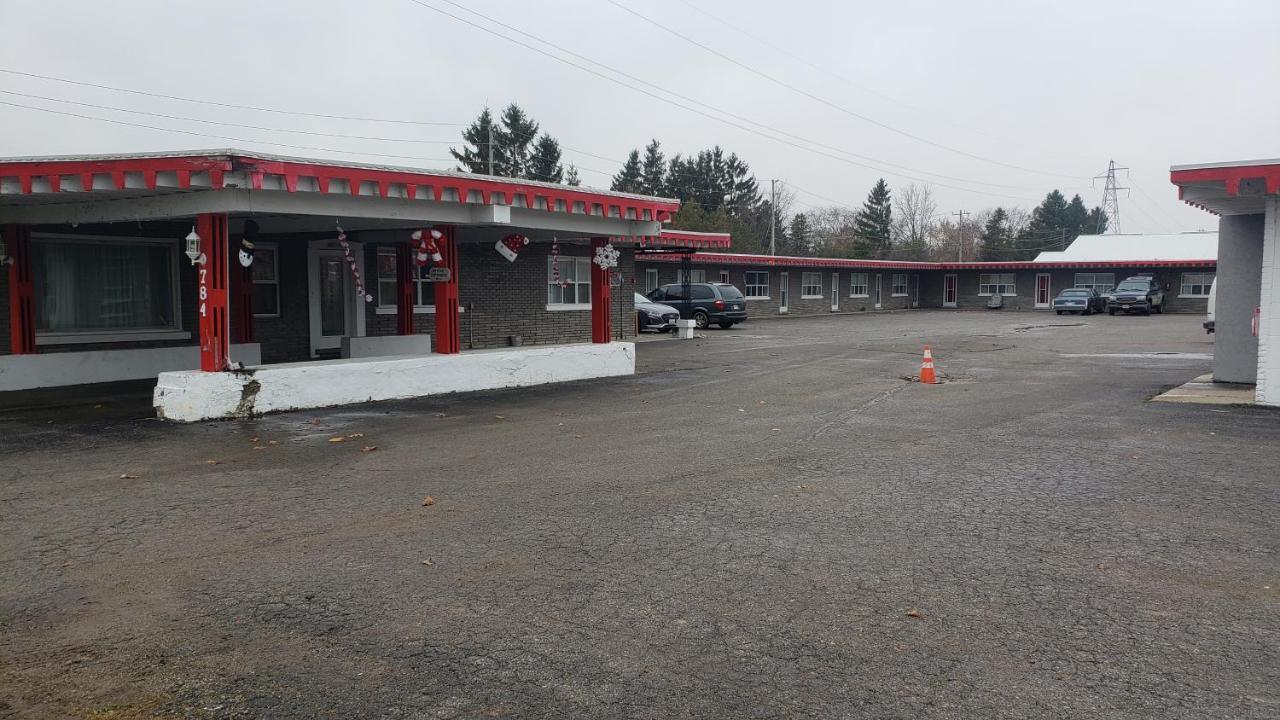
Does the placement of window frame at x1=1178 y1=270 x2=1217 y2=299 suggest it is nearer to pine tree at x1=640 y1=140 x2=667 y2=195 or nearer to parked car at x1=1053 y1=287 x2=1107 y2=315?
parked car at x1=1053 y1=287 x2=1107 y2=315

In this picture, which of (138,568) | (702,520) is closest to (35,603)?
(138,568)

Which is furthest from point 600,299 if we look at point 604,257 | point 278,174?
point 278,174

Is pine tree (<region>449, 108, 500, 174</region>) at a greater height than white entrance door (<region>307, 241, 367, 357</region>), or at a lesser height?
greater

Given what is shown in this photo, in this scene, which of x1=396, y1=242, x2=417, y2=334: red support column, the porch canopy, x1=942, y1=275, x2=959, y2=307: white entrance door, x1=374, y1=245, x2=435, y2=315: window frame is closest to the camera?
the porch canopy

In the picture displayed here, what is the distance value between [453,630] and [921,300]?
56792mm

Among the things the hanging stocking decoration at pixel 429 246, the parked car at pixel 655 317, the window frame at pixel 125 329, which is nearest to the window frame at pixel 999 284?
the parked car at pixel 655 317

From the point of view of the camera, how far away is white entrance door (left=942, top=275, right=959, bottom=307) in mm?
57375

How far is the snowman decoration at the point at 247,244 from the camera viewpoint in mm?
13406

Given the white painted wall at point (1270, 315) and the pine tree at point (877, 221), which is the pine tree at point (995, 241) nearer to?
the pine tree at point (877, 221)

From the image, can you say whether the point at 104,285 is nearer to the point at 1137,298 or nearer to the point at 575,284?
the point at 575,284

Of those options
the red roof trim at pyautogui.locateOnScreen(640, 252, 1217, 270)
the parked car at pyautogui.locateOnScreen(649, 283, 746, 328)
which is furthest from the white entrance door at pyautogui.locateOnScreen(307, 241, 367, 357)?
the red roof trim at pyautogui.locateOnScreen(640, 252, 1217, 270)

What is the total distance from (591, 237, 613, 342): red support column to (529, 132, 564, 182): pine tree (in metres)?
51.9

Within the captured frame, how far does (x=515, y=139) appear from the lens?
226ft

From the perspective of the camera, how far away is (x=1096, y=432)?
10555mm
